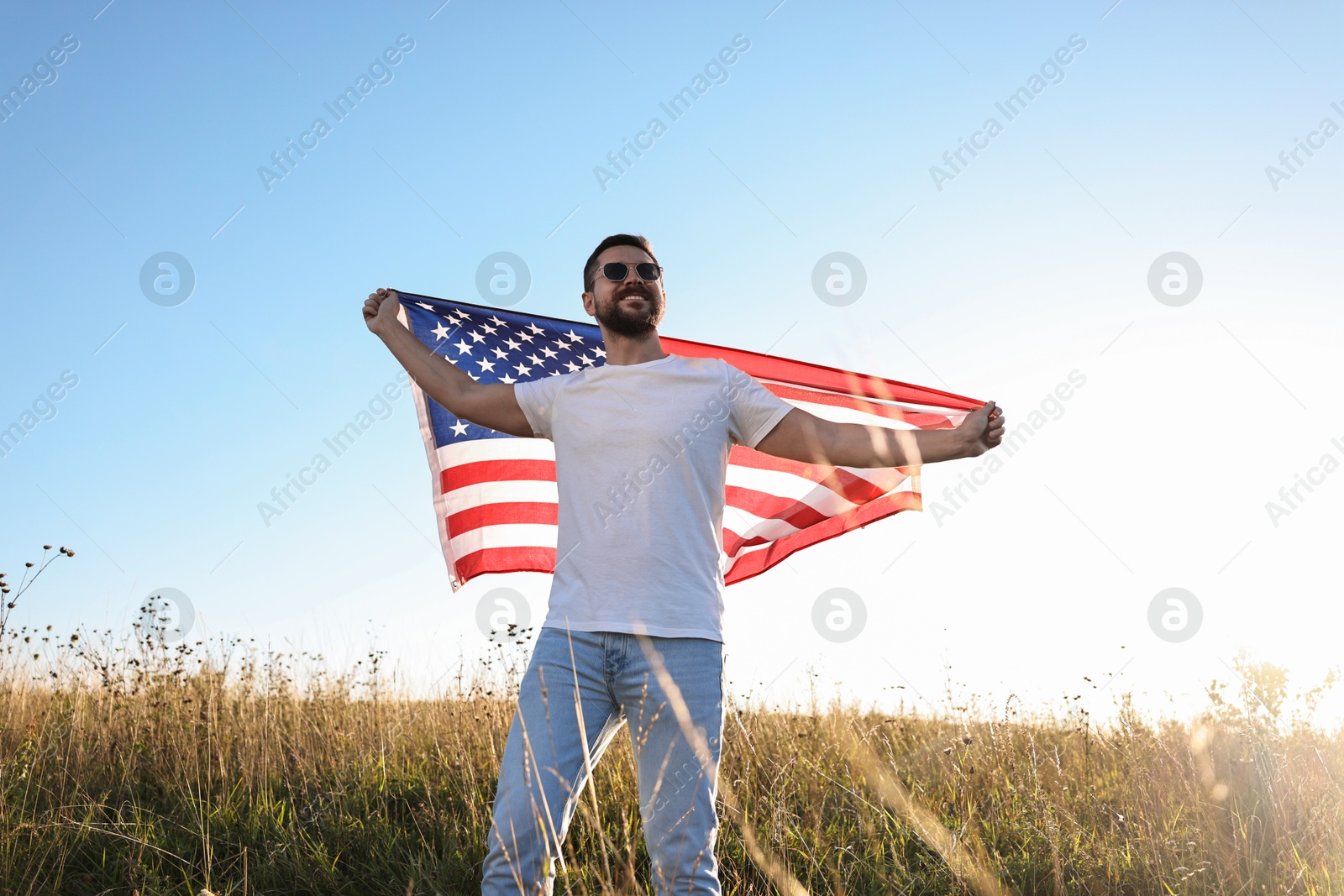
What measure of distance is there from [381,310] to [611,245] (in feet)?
3.03

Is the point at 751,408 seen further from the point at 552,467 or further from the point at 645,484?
the point at 552,467

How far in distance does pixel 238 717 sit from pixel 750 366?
183 inches

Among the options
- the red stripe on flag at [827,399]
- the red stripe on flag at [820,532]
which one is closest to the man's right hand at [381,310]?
the red stripe on flag at [827,399]

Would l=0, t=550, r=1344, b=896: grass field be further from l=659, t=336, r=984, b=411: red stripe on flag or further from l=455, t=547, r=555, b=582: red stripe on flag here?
l=659, t=336, r=984, b=411: red stripe on flag

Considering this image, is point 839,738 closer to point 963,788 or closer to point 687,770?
point 963,788

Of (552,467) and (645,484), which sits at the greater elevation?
(552,467)

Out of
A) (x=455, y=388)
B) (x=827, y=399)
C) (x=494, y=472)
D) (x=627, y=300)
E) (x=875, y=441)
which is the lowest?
(x=875, y=441)

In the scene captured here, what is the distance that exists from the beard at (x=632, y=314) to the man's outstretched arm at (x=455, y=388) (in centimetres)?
44

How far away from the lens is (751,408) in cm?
288

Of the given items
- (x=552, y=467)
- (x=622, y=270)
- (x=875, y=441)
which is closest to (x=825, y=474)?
(x=552, y=467)

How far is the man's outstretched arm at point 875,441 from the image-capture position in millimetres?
2703

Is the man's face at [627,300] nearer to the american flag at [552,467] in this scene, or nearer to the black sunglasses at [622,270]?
the black sunglasses at [622,270]

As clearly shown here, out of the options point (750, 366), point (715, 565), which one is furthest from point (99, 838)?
point (750, 366)

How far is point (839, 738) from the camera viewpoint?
20.2 feet
